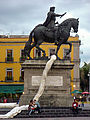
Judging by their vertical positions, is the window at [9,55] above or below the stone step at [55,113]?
above

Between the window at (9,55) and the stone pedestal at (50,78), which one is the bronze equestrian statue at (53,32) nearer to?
the stone pedestal at (50,78)

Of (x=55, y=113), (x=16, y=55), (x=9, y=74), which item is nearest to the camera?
(x=55, y=113)

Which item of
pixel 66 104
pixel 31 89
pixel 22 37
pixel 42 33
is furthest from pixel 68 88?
pixel 22 37

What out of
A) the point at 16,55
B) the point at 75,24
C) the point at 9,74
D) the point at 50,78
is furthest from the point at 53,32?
the point at 9,74

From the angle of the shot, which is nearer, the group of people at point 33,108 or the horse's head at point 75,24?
the group of people at point 33,108

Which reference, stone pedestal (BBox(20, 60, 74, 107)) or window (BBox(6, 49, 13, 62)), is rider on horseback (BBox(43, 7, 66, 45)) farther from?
window (BBox(6, 49, 13, 62))

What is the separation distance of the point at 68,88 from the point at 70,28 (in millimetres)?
4659

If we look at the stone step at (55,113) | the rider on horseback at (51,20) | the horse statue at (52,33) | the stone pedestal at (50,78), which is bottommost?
the stone step at (55,113)

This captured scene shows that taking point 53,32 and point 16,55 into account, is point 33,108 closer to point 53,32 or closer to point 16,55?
point 53,32

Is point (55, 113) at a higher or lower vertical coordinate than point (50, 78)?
lower

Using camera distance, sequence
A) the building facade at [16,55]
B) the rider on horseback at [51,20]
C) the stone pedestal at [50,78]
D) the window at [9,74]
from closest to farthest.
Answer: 1. the stone pedestal at [50,78]
2. the rider on horseback at [51,20]
3. the window at [9,74]
4. the building facade at [16,55]

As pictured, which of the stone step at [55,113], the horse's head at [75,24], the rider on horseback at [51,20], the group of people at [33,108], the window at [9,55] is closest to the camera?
the stone step at [55,113]

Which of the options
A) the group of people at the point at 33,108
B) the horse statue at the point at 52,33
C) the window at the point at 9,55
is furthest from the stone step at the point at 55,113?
the window at the point at 9,55

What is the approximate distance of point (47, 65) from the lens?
65.0ft
